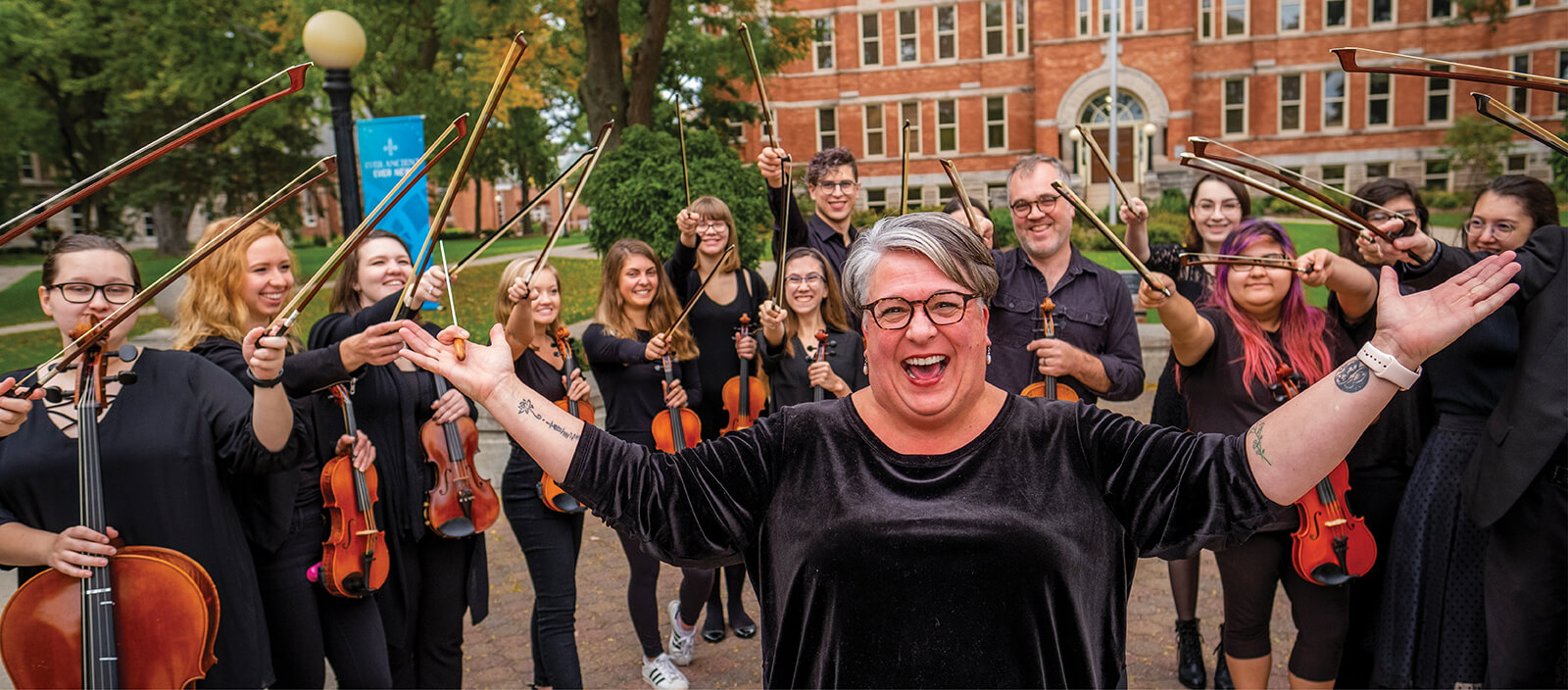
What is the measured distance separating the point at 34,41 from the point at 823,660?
22.0 meters

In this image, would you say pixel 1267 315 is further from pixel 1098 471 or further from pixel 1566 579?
pixel 1098 471

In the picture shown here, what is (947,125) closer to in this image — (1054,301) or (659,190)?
(659,190)

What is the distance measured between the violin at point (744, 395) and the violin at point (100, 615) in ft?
8.49

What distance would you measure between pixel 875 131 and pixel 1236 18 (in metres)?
13.2

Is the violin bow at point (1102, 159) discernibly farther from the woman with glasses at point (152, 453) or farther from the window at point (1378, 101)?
the window at point (1378, 101)

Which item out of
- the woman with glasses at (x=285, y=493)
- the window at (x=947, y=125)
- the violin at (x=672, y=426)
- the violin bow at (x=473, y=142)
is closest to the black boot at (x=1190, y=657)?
the violin at (x=672, y=426)

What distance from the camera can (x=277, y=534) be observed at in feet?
10.3

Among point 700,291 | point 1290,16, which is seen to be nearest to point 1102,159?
point 700,291

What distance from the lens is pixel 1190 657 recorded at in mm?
4355

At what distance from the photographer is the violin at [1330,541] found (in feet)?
11.0

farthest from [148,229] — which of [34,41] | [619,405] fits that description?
[619,405]

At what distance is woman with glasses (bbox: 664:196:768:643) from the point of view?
16.5ft

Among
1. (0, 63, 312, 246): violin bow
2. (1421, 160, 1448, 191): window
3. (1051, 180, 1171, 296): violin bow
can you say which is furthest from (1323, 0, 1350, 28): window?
(0, 63, 312, 246): violin bow

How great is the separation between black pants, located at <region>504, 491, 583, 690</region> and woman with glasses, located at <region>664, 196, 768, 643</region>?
1.16m
